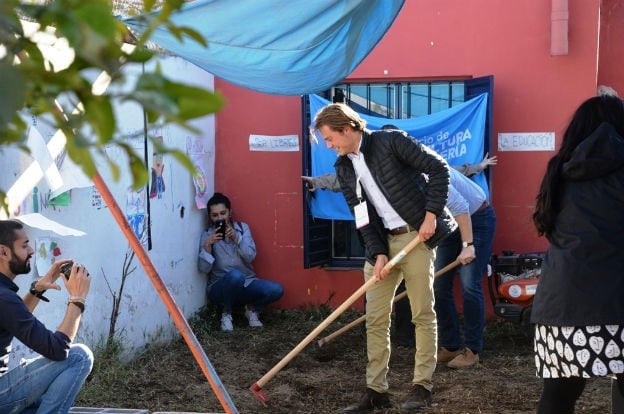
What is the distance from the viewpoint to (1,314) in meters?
3.83

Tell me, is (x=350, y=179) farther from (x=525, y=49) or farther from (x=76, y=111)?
(x=76, y=111)

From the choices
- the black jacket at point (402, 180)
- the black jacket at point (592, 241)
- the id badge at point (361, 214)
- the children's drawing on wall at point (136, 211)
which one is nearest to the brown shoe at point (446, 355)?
the black jacket at point (402, 180)

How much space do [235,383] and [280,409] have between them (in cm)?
72

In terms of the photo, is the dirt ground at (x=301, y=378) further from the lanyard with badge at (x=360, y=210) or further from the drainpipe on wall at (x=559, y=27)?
the drainpipe on wall at (x=559, y=27)

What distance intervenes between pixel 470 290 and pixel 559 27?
2368mm

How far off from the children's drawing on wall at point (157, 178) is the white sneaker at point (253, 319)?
1.38m

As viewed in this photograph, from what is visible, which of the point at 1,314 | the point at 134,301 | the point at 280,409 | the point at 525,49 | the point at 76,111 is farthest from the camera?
the point at 525,49

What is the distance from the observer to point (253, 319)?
788 cm

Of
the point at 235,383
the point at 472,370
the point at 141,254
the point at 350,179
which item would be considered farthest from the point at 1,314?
the point at 472,370

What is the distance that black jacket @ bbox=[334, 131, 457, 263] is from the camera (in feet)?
16.5

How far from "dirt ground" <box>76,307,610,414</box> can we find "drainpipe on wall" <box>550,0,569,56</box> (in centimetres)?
230

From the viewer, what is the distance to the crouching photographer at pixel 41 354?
4000 mm

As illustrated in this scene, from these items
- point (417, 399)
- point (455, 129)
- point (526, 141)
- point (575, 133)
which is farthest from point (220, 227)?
point (575, 133)

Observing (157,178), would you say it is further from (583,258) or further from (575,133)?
(583,258)
